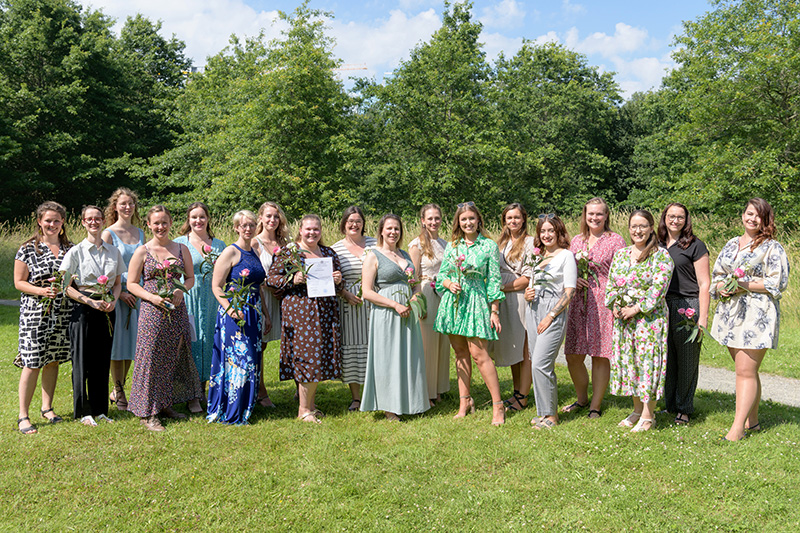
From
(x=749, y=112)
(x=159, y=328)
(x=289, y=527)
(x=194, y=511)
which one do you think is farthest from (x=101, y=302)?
(x=749, y=112)

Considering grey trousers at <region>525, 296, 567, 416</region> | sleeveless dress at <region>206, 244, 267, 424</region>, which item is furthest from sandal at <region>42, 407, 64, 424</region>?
grey trousers at <region>525, 296, 567, 416</region>

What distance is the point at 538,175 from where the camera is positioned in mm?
29156

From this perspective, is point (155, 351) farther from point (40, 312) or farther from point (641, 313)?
point (641, 313)

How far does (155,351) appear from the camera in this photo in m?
5.43

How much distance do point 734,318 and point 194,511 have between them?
459 cm

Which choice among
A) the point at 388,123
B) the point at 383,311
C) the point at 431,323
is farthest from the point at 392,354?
the point at 388,123

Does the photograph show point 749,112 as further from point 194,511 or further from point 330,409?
point 194,511

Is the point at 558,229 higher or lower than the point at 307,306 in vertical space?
higher

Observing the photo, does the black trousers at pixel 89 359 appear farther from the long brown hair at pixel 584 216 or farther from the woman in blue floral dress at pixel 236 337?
the long brown hair at pixel 584 216

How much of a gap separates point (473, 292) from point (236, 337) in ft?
7.63

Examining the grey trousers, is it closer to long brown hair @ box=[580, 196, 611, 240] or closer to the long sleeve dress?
the long sleeve dress

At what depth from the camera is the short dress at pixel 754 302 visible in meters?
4.84

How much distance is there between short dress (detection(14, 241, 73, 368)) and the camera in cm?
533

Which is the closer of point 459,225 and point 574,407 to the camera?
point 459,225
